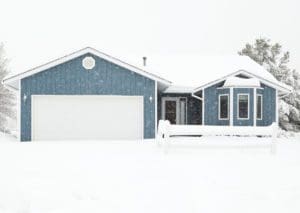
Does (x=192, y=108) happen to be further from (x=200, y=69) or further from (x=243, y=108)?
(x=243, y=108)

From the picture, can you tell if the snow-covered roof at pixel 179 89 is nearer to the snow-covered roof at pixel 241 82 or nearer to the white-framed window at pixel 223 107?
the white-framed window at pixel 223 107

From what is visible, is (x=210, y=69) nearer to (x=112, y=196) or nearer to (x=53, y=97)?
(x=53, y=97)

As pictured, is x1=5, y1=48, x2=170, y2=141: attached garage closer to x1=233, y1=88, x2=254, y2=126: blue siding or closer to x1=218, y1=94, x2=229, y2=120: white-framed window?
x1=218, y1=94, x2=229, y2=120: white-framed window

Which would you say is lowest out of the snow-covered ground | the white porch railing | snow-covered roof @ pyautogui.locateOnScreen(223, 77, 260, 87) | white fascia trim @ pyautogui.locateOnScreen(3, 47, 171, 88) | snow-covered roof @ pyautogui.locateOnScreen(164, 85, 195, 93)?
the snow-covered ground

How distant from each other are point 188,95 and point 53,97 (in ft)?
26.7

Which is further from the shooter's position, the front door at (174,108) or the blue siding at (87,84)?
the front door at (174,108)

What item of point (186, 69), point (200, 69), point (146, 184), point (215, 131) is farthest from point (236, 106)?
point (146, 184)

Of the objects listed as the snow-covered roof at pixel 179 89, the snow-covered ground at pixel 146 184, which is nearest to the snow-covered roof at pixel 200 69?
the snow-covered roof at pixel 179 89

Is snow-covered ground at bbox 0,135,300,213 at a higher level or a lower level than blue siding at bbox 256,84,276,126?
lower

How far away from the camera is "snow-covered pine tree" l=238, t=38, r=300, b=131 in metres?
33.9

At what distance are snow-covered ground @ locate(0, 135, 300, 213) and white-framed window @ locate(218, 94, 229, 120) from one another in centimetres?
1083

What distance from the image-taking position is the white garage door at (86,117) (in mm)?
23000

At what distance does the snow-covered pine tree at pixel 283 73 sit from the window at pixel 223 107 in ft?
31.9

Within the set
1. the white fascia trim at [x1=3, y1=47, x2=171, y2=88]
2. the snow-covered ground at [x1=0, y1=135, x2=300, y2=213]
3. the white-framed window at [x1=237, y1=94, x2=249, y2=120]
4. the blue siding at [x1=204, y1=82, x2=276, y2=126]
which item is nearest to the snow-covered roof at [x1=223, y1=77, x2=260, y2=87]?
the blue siding at [x1=204, y1=82, x2=276, y2=126]
